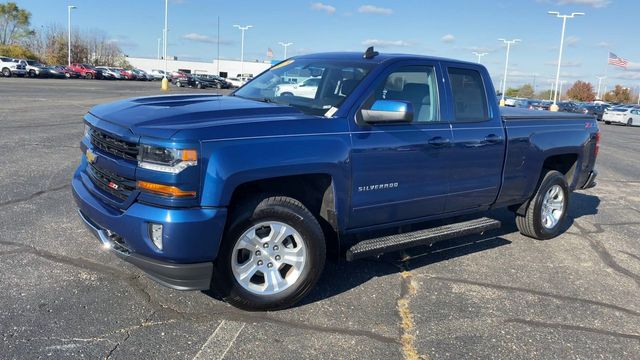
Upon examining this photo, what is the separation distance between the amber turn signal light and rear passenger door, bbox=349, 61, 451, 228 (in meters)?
1.34

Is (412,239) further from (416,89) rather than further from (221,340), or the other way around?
Answer: (221,340)

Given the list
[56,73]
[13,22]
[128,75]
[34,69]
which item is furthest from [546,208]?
[13,22]

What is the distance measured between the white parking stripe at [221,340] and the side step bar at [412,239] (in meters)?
1.03

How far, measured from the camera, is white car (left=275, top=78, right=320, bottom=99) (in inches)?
185

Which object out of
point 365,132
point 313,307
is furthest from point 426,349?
point 365,132

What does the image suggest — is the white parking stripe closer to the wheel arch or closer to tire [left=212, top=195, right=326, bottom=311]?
tire [left=212, top=195, right=326, bottom=311]

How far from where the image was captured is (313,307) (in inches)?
162

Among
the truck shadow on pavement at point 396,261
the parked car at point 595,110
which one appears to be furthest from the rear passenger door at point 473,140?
the parked car at point 595,110

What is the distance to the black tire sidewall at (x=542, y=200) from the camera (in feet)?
20.0

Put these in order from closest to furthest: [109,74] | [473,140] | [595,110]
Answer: [473,140] → [595,110] → [109,74]

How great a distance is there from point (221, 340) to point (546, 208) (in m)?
4.48

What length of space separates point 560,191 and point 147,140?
16.6 feet

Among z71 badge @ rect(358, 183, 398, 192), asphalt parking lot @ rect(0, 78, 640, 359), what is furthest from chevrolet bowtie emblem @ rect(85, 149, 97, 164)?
z71 badge @ rect(358, 183, 398, 192)

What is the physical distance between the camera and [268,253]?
390cm
